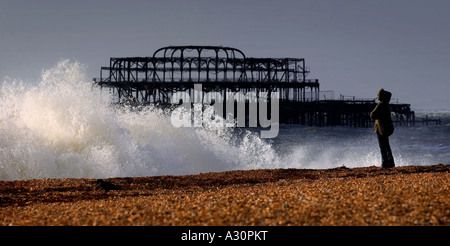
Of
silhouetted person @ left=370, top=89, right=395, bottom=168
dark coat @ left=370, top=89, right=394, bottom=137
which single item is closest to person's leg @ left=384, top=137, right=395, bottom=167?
silhouetted person @ left=370, top=89, right=395, bottom=168

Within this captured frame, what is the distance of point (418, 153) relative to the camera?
3188 cm

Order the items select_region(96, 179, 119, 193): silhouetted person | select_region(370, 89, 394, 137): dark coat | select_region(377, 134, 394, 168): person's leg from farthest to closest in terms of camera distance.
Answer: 1. select_region(377, 134, 394, 168): person's leg
2. select_region(370, 89, 394, 137): dark coat
3. select_region(96, 179, 119, 193): silhouetted person

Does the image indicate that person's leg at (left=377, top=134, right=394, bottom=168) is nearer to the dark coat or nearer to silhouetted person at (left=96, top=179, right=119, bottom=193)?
the dark coat

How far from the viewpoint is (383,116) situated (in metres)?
12.0

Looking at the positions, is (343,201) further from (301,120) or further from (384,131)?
(301,120)

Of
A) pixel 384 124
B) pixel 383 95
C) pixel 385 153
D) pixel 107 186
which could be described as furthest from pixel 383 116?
pixel 107 186

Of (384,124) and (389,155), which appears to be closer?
(384,124)

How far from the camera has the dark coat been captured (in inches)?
468

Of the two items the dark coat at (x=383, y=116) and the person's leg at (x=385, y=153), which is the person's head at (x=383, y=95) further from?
the person's leg at (x=385, y=153)

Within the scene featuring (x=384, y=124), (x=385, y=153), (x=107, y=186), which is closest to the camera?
(x=107, y=186)

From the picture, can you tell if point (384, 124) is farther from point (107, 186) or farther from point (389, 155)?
point (107, 186)

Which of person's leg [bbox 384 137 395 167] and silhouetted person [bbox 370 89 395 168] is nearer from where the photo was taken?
silhouetted person [bbox 370 89 395 168]

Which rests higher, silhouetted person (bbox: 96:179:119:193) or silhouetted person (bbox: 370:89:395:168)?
silhouetted person (bbox: 370:89:395:168)
